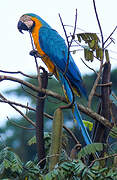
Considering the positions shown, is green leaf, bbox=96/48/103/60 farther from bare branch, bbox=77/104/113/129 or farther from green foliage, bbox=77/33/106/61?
bare branch, bbox=77/104/113/129

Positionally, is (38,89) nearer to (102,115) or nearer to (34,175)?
(102,115)

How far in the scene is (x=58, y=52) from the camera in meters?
2.32

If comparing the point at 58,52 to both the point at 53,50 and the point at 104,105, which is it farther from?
the point at 104,105

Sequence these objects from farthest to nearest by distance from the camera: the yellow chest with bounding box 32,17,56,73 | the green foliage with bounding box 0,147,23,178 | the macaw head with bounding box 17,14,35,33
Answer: the macaw head with bounding box 17,14,35,33, the yellow chest with bounding box 32,17,56,73, the green foliage with bounding box 0,147,23,178

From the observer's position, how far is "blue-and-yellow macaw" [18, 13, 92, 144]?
2.13 metres

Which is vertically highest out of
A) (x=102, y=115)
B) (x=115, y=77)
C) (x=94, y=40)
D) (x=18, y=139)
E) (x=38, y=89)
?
(x=94, y=40)

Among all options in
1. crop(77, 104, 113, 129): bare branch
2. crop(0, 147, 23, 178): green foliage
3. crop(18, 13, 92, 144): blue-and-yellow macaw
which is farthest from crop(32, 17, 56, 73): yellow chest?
crop(0, 147, 23, 178): green foliage

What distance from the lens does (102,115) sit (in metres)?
1.78

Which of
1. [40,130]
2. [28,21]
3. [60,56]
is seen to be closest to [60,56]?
[60,56]

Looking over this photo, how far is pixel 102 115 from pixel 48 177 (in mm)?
638

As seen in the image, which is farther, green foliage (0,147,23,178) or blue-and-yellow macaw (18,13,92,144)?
blue-and-yellow macaw (18,13,92,144)

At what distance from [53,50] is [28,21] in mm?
326

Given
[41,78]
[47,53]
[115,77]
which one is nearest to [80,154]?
[41,78]

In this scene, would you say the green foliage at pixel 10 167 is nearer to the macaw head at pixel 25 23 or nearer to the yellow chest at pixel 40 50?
the yellow chest at pixel 40 50
